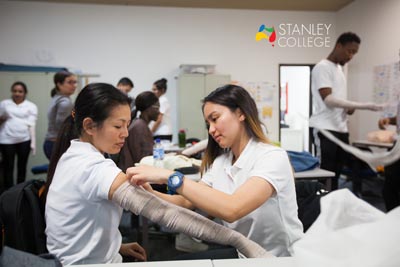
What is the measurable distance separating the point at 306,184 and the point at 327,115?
55 cm

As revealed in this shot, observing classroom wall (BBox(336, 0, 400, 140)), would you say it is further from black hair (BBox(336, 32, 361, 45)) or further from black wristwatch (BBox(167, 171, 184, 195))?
black wristwatch (BBox(167, 171, 184, 195))

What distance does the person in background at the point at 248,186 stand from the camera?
2.45ft

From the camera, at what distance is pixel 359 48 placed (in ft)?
1.72

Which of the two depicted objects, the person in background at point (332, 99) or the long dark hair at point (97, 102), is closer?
the person in background at point (332, 99)

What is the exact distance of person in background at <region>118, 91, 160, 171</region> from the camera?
0.76 meters

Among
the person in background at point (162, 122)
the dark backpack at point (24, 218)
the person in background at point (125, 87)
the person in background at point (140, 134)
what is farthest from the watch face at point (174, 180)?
the dark backpack at point (24, 218)

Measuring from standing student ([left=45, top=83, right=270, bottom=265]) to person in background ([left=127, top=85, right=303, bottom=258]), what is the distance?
10 cm

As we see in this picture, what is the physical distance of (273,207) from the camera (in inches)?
35.0

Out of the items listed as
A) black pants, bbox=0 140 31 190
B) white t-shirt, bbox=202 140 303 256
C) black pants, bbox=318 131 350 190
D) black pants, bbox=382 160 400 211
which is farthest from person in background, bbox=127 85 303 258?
black pants, bbox=0 140 31 190

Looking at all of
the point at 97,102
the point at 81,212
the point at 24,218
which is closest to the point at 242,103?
the point at 97,102

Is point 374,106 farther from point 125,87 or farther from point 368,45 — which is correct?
point 125,87

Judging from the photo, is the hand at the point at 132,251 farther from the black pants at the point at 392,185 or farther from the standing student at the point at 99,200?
the black pants at the point at 392,185

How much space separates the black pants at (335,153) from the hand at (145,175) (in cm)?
33

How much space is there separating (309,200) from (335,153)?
15.2 inches
